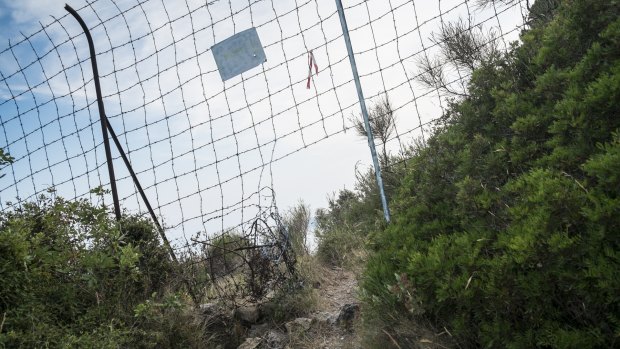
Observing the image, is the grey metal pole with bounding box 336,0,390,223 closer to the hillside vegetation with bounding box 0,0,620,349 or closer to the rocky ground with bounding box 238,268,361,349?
the hillside vegetation with bounding box 0,0,620,349

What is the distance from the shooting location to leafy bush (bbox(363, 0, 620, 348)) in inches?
65.2

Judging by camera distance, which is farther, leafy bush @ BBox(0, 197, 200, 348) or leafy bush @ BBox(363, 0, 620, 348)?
leafy bush @ BBox(0, 197, 200, 348)

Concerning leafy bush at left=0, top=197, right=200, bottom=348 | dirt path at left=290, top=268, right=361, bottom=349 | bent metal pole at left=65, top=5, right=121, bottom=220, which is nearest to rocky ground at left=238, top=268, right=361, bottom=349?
dirt path at left=290, top=268, right=361, bottom=349

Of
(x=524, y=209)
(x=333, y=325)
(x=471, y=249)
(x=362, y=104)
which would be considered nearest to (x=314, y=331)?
(x=333, y=325)

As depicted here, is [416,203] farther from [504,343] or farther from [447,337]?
[504,343]

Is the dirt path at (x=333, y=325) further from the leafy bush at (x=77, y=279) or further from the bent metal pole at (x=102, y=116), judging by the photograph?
the bent metal pole at (x=102, y=116)

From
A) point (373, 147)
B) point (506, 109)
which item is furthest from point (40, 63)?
point (506, 109)

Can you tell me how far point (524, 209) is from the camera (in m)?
1.90

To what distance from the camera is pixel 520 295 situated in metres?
1.79

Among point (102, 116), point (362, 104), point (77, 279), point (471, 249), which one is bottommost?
point (471, 249)

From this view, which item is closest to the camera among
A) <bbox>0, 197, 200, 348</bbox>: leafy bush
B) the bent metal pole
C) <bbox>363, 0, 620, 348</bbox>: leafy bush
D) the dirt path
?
<bbox>363, 0, 620, 348</bbox>: leafy bush

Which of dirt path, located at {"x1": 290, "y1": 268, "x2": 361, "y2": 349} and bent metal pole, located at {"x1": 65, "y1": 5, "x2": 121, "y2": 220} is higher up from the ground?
bent metal pole, located at {"x1": 65, "y1": 5, "x2": 121, "y2": 220}

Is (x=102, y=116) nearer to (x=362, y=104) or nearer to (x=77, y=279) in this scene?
(x=77, y=279)

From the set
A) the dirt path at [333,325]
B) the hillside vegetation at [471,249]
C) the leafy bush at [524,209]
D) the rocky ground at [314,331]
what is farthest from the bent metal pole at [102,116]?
the leafy bush at [524,209]
